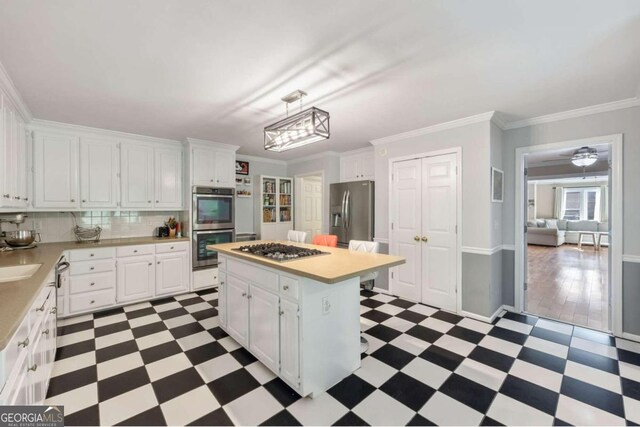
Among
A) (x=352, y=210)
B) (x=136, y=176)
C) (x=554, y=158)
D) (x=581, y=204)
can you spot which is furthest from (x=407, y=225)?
(x=581, y=204)

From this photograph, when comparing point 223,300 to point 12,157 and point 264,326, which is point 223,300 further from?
point 12,157

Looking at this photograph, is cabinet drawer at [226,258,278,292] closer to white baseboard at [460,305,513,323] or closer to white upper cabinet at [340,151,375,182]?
white baseboard at [460,305,513,323]

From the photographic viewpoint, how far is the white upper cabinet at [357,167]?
4.68 m

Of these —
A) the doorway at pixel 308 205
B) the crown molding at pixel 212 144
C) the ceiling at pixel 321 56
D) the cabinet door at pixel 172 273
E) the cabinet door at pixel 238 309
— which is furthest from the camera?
the doorway at pixel 308 205

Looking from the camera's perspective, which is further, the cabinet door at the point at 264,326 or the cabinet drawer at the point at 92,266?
the cabinet drawer at the point at 92,266

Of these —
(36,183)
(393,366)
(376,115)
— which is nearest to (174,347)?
(393,366)

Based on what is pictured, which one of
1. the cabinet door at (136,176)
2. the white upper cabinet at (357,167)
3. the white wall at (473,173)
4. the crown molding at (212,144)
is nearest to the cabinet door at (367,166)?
the white upper cabinet at (357,167)

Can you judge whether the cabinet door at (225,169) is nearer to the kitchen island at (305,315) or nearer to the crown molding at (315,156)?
the crown molding at (315,156)

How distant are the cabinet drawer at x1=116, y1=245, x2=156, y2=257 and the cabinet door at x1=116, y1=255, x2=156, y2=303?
5 centimetres

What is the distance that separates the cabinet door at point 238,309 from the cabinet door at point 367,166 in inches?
114

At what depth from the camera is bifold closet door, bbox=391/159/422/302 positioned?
3.73 m

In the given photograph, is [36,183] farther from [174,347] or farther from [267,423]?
[267,423]

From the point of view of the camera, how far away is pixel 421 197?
12.1 ft

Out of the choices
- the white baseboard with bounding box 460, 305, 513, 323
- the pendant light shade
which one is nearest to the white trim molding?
the white baseboard with bounding box 460, 305, 513, 323
